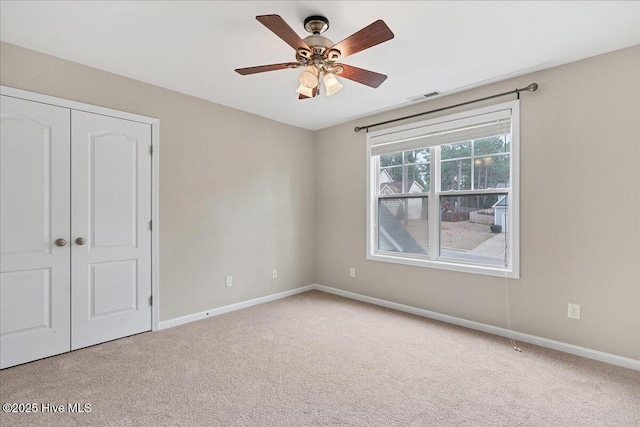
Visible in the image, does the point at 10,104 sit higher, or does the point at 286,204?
the point at 10,104

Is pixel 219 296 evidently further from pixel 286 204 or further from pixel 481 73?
pixel 481 73

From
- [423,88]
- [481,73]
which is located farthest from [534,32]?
[423,88]

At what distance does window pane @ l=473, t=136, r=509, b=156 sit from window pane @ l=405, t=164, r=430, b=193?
0.58m

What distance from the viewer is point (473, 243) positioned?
337 centimetres

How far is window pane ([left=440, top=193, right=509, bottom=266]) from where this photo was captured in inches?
124

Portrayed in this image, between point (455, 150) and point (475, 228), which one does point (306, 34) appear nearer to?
point (455, 150)

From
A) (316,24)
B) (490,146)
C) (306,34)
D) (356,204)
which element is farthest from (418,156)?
(316,24)

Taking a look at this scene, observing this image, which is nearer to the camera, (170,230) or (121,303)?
(121,303)

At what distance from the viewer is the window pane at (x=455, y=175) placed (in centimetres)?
339

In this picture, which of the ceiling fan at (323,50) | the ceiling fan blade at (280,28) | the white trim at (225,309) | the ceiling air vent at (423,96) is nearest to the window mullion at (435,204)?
the ceiling air vent at (423,96)

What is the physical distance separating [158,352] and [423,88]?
140 inches

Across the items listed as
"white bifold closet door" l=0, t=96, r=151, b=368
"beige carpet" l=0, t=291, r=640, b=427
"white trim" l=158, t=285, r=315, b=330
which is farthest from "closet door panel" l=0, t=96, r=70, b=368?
"white trim" l=158, t=285, r=315, b=330

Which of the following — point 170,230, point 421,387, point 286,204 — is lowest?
point 421,387

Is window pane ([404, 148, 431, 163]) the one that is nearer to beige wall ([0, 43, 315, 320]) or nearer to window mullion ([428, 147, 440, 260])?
window mullion ([428, 147, 440, 260])
